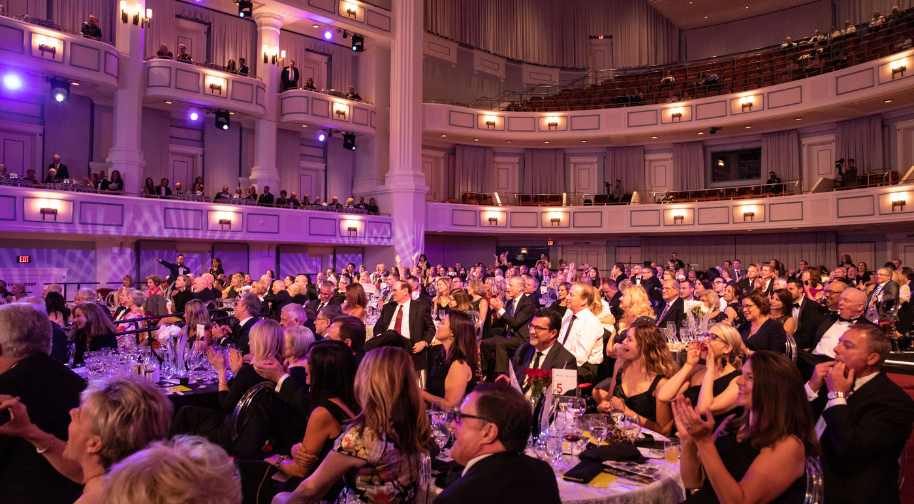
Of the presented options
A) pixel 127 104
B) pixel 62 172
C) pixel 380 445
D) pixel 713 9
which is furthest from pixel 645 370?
pixel 713 9

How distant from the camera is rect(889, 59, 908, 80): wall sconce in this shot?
13617 mm

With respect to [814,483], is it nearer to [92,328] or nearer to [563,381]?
[563,381]

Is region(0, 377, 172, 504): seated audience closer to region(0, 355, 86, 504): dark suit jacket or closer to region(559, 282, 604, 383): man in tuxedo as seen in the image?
region(0, 355, 86, 504): dark suit jacket

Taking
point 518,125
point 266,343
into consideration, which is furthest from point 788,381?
point 518,125

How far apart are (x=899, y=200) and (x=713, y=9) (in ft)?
33.2

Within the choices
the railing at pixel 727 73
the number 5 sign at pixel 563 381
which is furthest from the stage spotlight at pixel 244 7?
the number 5 sign at pixel 563 381

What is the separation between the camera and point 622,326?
18.0 feet

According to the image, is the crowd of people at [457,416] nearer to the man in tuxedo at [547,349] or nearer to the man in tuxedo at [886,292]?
the man in tuxedo at [547,349]

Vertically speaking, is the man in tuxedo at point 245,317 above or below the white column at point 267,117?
below

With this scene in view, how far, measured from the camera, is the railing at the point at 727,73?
15124 mm

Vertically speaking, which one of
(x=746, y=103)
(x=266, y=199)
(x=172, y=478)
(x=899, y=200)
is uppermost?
(x=746, y=103)

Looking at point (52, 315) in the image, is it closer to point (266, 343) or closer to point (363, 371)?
point (266, 343)

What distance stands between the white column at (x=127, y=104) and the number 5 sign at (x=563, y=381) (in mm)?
13482

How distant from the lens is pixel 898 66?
1374 centimetres
